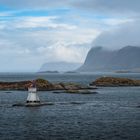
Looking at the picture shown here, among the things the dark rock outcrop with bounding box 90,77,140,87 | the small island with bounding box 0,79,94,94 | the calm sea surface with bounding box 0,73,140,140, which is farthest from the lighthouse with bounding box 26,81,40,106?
the dark rock outcrop with bounding box 90,77,140,87

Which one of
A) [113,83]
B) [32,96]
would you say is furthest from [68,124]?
[113,83]

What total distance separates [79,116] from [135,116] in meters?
9.28

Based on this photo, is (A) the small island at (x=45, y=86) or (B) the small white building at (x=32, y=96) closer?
(B) the small white building at (x=32, y=96)

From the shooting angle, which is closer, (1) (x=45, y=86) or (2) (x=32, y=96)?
(2) (x=32, y=96)

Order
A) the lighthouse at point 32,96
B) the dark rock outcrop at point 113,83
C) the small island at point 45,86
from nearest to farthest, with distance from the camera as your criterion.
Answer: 1. the lighthouse at point 32,96
2. the small island at point 45,86
3. the dark rock outcrop at point 113,83

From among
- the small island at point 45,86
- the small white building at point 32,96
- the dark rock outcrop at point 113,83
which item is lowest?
the small white building at point 32,96

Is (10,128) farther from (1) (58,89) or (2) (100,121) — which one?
(1) (58,89)

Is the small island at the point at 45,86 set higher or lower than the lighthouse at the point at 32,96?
higher

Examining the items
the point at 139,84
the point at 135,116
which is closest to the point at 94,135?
the point at 135,116

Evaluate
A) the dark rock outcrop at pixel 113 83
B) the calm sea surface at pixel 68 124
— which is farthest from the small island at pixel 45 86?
the calm sea surface at pixel 68 124

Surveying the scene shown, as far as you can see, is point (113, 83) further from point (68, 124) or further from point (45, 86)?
point (68, 124)

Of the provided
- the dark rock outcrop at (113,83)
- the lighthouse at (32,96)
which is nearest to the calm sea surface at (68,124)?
the lighthouse at (32,96)

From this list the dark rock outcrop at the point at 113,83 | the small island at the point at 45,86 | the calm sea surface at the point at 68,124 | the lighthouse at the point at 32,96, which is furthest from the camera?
the dark rock outcrop at the point at 113,83

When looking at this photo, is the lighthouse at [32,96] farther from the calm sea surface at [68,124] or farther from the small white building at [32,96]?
the calm sea surface at [68,124]
